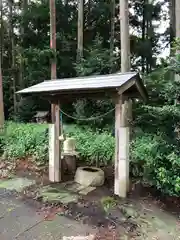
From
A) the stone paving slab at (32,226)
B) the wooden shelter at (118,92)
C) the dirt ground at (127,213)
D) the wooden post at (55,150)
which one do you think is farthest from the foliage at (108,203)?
the wooden post at (55,150)

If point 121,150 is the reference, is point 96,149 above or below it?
below

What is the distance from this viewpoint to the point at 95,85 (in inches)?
153

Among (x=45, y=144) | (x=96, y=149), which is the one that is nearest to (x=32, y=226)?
(x=96, y=149)

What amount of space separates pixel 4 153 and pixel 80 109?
2.98 m

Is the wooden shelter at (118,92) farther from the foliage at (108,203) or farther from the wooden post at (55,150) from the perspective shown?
the wooden post at (55,150)

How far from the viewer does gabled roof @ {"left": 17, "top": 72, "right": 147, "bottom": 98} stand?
3.72 m

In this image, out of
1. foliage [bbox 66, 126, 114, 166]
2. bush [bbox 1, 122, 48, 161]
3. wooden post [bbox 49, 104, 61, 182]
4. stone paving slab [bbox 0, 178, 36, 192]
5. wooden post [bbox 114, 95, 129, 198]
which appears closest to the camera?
wooden post [bbox 114, 95, 129, 198]

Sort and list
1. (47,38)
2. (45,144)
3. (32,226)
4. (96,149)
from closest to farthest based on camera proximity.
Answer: (32,226) → (96,149) → (45,144) → (47,38)

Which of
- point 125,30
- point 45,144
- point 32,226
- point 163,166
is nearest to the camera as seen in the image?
point 32,226

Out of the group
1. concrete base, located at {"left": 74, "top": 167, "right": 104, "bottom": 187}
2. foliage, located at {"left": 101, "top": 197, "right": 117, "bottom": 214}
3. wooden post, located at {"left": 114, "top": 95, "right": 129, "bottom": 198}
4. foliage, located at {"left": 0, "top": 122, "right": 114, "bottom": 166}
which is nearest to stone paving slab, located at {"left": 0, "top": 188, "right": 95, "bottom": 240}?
foliage, located at {"left": 101, "top": 197, "right": 117, "bottom": 214}

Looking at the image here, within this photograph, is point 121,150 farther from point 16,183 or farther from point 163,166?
point 16,183

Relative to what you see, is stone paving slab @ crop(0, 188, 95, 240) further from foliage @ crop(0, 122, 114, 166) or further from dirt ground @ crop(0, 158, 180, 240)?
foliage @ crop(0, 122, 114, 166)

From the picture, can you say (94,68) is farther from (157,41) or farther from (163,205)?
(157,41)

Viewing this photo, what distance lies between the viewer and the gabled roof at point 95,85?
372 cm
